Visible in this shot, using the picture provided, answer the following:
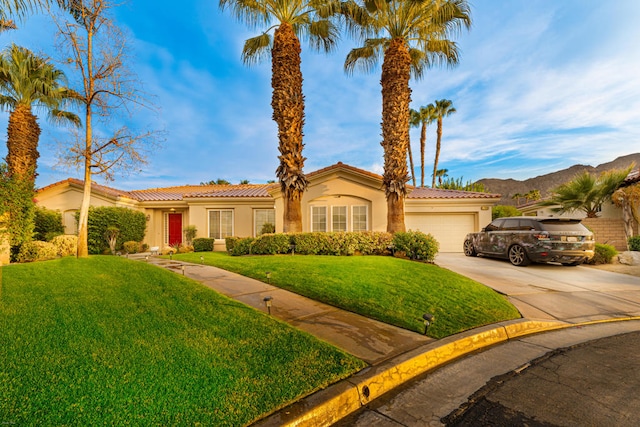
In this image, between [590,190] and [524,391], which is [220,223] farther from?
[590,190]

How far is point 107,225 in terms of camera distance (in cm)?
1592

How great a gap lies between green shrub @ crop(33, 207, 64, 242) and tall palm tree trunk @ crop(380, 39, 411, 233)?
17.9 m

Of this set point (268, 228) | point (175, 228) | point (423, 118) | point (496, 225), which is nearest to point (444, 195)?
point (496, 225)

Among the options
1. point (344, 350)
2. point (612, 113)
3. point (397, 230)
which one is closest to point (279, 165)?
point (397, 230)

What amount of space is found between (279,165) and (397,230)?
20.2 feet

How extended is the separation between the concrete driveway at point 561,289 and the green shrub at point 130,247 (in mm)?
16503


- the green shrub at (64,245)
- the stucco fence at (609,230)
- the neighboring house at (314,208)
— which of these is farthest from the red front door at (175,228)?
the stucco fence at (609,230)

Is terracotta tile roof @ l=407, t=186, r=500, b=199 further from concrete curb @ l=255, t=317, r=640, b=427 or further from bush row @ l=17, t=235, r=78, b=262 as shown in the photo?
bush row @ l=17, t=235, r=78, b=262

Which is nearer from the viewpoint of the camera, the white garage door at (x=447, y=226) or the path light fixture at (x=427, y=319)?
the path light fixture at (x=427, y=319)

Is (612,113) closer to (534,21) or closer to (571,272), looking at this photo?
(534,21)

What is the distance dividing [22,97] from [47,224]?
6.66 meters

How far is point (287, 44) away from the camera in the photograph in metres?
12.5

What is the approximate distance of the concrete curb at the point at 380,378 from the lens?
2.63m

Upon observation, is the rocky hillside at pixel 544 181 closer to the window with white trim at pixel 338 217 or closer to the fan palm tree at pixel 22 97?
the window with white trim at pixel 338 217
